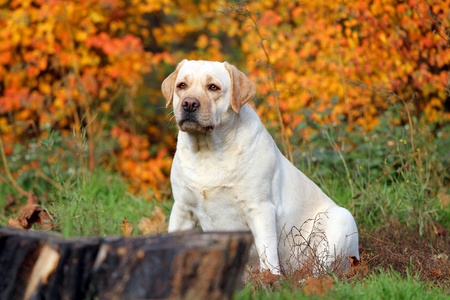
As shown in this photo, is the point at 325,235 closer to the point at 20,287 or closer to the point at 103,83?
the point at 20,287

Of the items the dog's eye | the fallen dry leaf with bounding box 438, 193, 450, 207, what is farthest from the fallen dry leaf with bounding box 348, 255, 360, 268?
the fallen dry leaf with bounding box 438, 193, 450, 207

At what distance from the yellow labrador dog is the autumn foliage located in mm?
2334

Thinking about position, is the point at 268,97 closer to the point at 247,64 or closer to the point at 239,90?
the point at 239,90

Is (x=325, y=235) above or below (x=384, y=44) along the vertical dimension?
below

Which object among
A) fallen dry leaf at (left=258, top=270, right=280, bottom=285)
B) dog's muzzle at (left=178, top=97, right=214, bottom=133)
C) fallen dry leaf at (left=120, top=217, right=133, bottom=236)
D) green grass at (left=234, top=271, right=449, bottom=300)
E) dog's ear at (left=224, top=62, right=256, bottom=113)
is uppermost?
dog's ear at (left=224, top=62, right=256, bottom=113)

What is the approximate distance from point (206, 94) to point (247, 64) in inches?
189

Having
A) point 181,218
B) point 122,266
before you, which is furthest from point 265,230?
point 122,266

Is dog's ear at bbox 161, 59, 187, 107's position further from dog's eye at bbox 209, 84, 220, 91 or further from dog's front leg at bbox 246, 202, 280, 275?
dog's front leg at bbox 246, 202, 280, 275

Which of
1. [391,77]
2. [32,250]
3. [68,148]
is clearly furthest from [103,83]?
[32,250]

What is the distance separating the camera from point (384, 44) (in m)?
6.82

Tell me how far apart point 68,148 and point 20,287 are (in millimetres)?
4912

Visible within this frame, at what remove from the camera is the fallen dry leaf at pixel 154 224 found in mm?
4543

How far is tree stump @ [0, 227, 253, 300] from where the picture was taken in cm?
179

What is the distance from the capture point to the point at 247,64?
8156 mm
